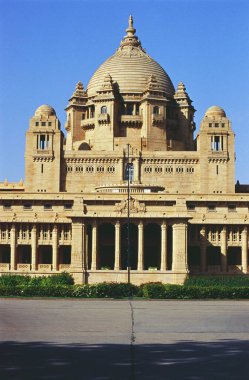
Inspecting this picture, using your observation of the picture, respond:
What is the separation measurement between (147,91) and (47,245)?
35539mm

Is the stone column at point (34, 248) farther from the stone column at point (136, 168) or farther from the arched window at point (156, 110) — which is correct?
the arched window at point (156, 110)

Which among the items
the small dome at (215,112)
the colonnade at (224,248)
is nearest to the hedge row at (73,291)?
the colonnade at (224,248)

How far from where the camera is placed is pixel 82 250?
7569 cm

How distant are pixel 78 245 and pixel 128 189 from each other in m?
8.24

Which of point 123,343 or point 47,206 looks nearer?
point 123,343

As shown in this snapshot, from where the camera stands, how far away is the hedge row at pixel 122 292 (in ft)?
174

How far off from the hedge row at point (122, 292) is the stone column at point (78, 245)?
67.0 feet

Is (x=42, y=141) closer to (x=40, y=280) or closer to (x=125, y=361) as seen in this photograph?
(x=40, y=280)

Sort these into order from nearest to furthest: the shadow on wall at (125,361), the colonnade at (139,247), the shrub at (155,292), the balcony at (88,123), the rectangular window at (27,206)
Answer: the shadow on wall at (125,361) < the shrub at (155,292) < the colonnade at (139,247) < the rectangular window at (27,206) < the balcony at (88,123)

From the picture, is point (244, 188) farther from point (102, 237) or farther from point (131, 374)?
point (131, 374)

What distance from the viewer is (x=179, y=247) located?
248 feet

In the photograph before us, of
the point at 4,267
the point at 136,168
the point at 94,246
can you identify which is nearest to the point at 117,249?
the point at 94,246

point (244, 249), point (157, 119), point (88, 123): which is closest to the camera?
point (244, 249)

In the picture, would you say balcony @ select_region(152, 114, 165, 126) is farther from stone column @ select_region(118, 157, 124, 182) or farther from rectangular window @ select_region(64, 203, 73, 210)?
rectangular window @ select_region(64, 203, 73, 210)
